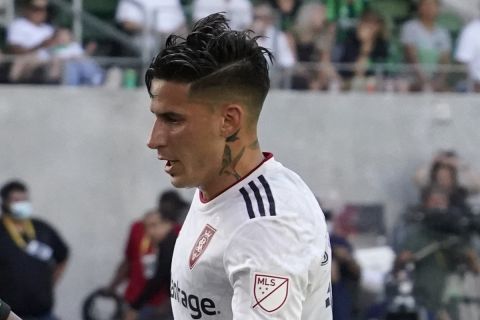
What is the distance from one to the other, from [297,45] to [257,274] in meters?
8.46

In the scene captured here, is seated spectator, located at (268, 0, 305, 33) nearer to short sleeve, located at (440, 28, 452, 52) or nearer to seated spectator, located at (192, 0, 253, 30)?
seated spectator, located at (192, 0, 253, 30)

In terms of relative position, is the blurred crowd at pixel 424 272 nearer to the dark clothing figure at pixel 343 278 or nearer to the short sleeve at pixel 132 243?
the dark clothing figure at pixel 343 278

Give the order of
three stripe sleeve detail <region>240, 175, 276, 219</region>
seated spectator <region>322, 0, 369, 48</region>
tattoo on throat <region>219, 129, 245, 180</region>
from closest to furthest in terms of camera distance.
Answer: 1. three stripe sleeve detail <region>240, 175, 276, 219</region>
2. tattoo on throat <region>219, 129, 245, 180</region>
3. seated spectator <region>322, 0, 369, 48</region>

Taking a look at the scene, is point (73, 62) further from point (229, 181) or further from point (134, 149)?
point (229, 181)

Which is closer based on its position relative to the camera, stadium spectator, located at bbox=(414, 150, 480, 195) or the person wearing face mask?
the person wearing face mask

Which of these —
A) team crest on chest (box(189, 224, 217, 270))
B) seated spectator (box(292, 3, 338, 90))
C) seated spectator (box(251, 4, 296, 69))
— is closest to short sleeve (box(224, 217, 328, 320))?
team crest on chest (box(189, 224, 217, 270))

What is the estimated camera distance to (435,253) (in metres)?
10.5

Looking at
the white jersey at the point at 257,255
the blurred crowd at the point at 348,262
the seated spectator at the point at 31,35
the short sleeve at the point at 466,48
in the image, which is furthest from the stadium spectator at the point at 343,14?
the white jersey at the point at 257,255

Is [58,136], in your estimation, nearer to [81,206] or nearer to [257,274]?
[81,206]

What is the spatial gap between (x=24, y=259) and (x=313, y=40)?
340 centimetres

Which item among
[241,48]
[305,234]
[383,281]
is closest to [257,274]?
[305,234]

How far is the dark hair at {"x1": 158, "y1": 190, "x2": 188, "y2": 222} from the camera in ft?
33.7

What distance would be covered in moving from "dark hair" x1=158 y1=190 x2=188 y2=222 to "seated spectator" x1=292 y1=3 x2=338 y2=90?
195 cm

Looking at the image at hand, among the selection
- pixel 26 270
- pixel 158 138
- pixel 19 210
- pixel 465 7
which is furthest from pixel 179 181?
pixel 465 7
